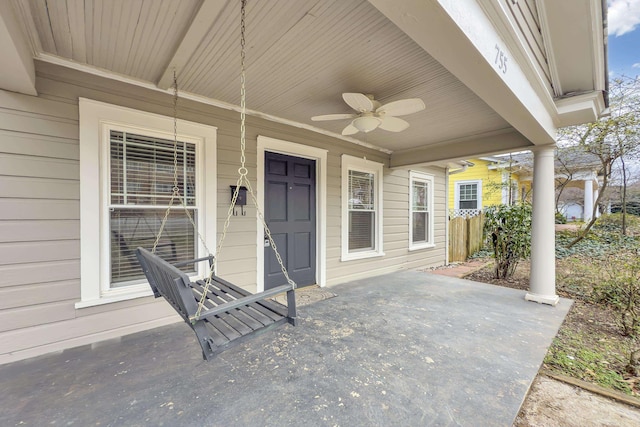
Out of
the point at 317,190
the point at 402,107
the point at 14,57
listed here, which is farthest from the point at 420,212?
the point at 14,57

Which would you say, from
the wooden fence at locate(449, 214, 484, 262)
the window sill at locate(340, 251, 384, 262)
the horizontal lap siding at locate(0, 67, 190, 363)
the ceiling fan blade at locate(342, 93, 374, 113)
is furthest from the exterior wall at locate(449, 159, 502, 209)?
the horizontal lap siding at locate(0, 67, 190, 363)

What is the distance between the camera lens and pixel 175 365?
2.09m

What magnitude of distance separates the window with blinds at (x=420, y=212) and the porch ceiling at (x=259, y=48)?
3.02 meters

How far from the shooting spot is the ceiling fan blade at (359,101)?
2.38 metres

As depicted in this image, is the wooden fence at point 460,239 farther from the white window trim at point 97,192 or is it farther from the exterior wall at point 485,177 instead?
the white window trim at point 97,192

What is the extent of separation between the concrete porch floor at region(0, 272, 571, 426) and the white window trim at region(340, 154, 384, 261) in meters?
1.69

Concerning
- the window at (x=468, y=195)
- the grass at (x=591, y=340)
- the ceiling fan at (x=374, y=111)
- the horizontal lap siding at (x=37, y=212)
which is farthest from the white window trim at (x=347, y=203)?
the window at (x=468, y=195)

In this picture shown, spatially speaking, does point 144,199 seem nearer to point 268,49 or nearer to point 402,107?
point 268,49

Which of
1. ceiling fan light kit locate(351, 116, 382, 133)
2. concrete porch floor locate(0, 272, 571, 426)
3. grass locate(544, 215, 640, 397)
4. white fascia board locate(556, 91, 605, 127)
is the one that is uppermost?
white fascia board locate(556, 91, 605, 127)

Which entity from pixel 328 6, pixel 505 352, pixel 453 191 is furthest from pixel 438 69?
pixel 453 191

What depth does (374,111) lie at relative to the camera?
109 inches

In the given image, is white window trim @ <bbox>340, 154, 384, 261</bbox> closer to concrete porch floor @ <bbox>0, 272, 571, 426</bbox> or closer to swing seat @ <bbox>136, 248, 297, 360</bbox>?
concrete porch floor @ <bbox>0, 272, 571, 426</bbox>

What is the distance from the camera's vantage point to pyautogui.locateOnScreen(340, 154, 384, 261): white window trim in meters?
4.52

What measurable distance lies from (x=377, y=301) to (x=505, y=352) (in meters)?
1.54
